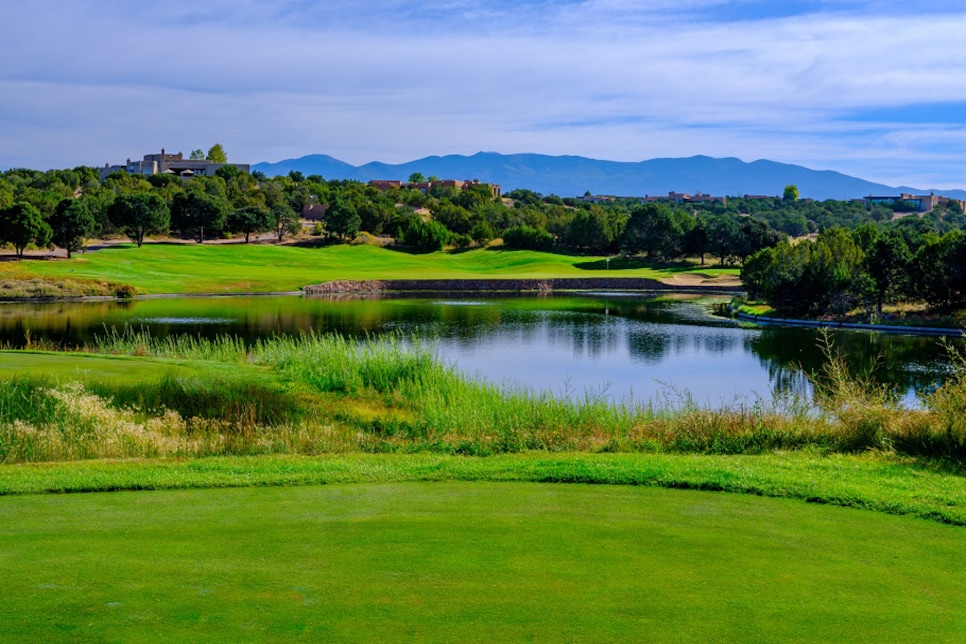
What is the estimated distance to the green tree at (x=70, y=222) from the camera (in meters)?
77.1

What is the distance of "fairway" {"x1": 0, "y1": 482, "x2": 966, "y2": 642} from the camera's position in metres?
5.43

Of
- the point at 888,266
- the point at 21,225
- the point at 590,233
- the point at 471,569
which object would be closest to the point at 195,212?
the point at 21,225

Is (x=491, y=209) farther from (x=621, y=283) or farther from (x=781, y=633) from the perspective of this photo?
(x=781, y=633)

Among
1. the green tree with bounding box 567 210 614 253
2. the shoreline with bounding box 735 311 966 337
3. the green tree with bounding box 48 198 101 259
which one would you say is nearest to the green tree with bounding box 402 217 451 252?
the green tree with bounding box 567 210 614 253

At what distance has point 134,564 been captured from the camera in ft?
21.4

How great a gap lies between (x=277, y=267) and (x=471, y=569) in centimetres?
8514

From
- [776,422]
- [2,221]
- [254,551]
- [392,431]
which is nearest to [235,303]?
[2,221]

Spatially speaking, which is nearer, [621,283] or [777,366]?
[777,366]

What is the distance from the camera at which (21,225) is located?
7275 centimetres

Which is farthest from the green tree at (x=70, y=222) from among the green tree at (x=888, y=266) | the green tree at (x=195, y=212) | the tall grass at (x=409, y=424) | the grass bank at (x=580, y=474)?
the grass bank at (x=580, y=474)

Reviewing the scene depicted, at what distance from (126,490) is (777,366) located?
1091 inches

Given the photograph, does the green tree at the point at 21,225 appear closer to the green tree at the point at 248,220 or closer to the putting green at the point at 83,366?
the green tree at the point at 248,220

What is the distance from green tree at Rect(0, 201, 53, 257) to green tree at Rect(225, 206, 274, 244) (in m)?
31.8

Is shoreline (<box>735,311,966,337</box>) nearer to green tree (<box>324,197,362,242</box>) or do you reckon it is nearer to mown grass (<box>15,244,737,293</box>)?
mown grass (<box>15,244,737,293</box>)
